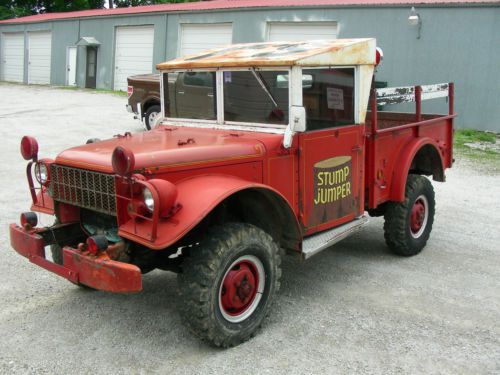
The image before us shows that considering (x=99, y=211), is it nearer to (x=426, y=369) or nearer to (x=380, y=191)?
(x=426, y=369)

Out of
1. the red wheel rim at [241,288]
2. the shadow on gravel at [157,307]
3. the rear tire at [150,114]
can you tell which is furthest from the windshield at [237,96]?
the rear tire at [150,114]

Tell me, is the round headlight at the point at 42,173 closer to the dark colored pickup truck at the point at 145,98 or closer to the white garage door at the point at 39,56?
the dark colored pickup truck at the point at 145,98

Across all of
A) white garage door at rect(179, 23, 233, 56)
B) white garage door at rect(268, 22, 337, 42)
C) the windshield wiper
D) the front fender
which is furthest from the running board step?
white garage door at rect(179, 23, 233, 56)

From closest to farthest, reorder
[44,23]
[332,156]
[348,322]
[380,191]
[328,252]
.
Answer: [348,322] → [332,156] → [380,191] → [328,252] → [44,23]

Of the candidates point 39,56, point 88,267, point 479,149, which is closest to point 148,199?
point 88,267

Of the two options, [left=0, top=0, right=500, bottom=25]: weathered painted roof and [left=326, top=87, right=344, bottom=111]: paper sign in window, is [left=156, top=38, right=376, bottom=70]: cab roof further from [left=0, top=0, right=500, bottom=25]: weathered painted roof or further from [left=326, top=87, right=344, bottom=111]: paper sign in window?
[left=0, top=0, right=500, bottom=25]: weathered painted roof

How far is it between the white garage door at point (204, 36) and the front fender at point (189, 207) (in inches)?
670

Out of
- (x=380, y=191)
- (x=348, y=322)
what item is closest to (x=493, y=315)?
(x=348, y=322)

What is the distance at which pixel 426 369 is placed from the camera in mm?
3334

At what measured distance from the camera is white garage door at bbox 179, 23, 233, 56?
20016mm

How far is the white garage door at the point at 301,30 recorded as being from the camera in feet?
57.3

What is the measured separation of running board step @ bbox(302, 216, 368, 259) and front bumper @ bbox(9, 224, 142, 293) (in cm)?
147

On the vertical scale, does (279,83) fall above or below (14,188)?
above

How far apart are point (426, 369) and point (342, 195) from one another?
1.62m
